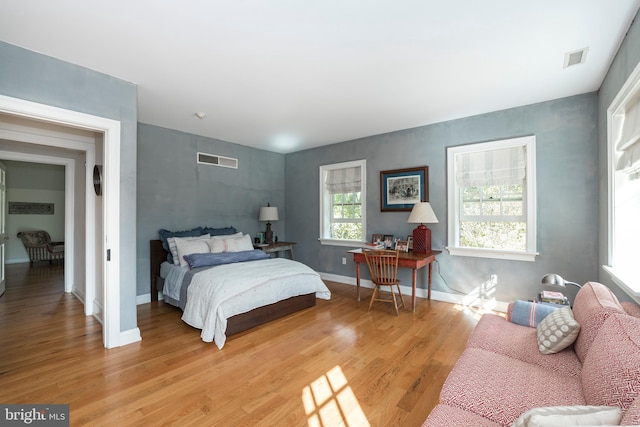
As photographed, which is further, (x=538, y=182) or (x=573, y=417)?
(x=538, y=182)

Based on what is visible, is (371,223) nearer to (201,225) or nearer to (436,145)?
(436,145)

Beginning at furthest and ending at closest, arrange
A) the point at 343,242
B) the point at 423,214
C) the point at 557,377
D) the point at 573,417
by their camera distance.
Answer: the point at 343,242 < the point at 423,214 < the point at 557,377 < the point at 573,417

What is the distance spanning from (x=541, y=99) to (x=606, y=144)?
35.8 inches

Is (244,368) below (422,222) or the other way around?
below

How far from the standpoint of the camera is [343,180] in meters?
5.33

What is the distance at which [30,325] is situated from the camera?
3.26 metres

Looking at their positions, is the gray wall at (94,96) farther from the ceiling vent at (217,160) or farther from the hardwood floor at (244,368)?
the ceiling vent at (217,160)

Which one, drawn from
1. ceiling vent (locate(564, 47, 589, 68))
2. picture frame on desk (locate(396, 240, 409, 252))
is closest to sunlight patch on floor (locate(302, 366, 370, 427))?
picture frame on desk (locate(396, 240, 409, 252))

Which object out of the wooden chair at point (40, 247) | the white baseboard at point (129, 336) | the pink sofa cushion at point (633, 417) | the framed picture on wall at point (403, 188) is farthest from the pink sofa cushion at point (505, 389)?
the wooden chair at point (40, 247)

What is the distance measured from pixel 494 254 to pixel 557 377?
2.51m

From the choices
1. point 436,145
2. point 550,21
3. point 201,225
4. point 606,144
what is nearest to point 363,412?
point 550,21

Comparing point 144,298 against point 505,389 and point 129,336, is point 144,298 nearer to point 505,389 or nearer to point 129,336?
point 129,336

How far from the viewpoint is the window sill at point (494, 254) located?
3518 mm

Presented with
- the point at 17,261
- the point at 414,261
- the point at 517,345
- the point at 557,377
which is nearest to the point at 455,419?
the point at 557,377
